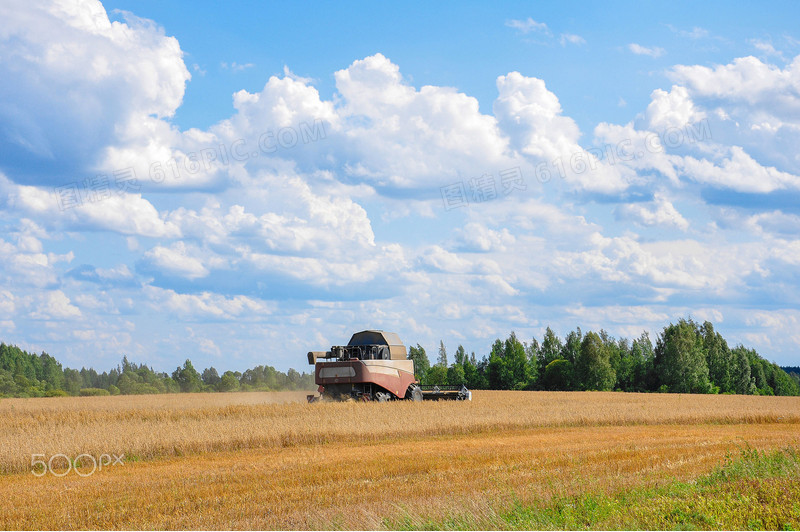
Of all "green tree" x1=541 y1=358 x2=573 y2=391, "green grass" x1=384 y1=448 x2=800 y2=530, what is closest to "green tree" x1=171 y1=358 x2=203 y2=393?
"green tree" x1=541 y1=358 x2=573 y2=391

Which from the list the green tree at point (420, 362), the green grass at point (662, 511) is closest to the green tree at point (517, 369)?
the green tree at point (420, 362)

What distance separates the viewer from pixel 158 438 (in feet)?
67.5

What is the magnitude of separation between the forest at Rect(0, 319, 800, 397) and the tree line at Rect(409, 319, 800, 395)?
122mm

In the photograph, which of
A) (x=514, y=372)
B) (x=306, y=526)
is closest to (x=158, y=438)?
(x=306, y=526)

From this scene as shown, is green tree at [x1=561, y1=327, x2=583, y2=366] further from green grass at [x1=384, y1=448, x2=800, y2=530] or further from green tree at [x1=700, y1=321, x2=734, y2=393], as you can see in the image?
green grass at [x1=384, y1=448, x2=800, y2=530]

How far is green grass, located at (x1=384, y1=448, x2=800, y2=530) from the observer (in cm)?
920

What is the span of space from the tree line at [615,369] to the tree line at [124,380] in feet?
70.5

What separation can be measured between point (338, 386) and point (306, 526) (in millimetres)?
25302

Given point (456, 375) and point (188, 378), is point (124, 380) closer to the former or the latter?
point (188, 378)

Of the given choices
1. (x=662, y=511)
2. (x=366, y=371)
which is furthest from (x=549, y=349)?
(x=662, y=511)

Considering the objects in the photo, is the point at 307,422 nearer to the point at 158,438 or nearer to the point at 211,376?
the point at 158,438

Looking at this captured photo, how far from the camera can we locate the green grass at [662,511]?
920 cm

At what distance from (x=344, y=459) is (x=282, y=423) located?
25.6 ft

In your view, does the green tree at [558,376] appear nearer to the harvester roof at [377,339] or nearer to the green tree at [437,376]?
the green tree at [437,376]
